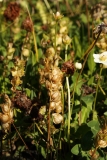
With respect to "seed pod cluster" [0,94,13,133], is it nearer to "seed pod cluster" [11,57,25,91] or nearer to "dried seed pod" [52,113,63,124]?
"dried seed pod" [52,113,63,124]

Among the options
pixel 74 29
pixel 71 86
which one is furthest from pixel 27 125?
pixel 74 29

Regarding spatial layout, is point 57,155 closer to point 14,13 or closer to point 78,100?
point 78,100

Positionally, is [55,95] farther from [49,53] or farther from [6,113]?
[49,53]

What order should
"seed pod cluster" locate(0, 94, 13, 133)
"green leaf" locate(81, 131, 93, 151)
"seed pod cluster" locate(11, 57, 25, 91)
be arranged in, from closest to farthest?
1. "seed pod cluster" locate(0, 94, 13, 133)
2. "green leaf" locate(81, 131, 93, 151)
3. "seed pod cluster" locate(11, 57, 25, 91)

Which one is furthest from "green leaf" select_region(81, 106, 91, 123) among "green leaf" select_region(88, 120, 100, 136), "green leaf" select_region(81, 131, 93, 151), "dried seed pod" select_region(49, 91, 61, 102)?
"dried seed pod" select_region(49, 91, 61, 102)

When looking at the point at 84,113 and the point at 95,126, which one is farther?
the point at 84,113

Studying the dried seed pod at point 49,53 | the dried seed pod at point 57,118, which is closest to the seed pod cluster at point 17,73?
the dried seed pod at point 49,53

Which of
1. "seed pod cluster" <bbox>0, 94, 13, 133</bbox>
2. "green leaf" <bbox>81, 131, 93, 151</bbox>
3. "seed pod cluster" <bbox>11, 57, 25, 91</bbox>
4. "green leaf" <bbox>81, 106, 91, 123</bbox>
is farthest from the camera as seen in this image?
"green leaf" <bbox>81, 106, 91, 123</bbox>

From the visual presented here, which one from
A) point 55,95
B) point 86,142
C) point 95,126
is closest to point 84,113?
point 95,126

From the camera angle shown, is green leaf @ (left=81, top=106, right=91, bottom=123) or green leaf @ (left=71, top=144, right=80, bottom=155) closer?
green leaf @ (left=71, top=144, right=80, bottom=155)

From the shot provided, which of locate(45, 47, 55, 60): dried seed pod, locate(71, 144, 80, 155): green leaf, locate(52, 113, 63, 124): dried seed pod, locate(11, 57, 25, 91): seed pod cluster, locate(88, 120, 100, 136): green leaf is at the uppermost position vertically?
locate(45, 47, 55, 60): dried seed pod

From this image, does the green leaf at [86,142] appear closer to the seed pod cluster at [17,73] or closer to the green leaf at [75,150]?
the green leaf at [75,150]
